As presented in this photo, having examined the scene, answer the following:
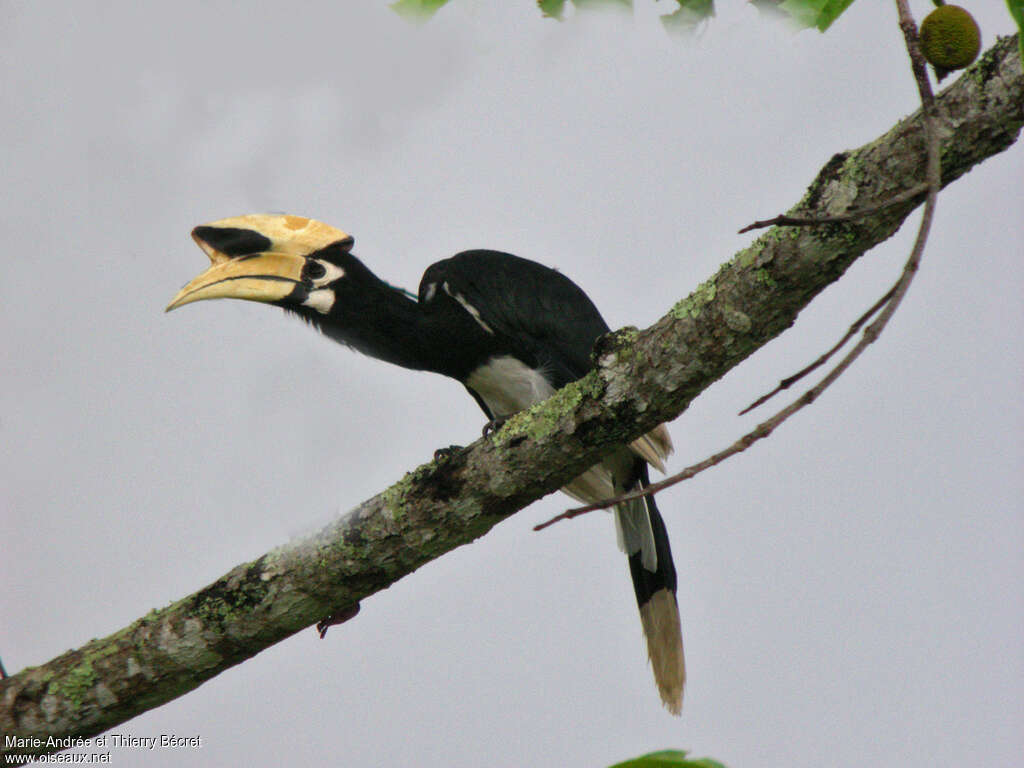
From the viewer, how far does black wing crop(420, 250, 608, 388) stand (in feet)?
12.3

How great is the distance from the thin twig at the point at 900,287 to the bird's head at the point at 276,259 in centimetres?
249

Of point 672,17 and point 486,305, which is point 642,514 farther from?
point 672,17

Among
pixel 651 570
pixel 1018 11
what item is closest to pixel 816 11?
pixel 1018 11

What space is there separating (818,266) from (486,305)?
181 cm

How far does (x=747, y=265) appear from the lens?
7.26ft

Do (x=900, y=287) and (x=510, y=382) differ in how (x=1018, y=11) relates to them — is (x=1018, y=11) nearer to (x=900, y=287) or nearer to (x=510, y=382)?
(x=900, y=287)

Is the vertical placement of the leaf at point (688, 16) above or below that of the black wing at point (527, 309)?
below

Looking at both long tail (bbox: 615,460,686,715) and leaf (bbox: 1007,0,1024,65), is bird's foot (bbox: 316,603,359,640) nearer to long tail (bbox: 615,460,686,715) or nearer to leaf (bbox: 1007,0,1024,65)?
long tail (bbox: 615,460,686,715)

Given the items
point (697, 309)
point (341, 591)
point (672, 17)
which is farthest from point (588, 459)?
point (672, 17)

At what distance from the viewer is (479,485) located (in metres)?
2.63

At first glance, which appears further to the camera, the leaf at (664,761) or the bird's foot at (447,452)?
the bird's foot at (447,452)

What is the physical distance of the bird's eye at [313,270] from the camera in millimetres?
3789

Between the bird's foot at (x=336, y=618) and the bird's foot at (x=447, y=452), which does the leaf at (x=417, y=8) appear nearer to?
the bird's foot at (x=447, y=452)

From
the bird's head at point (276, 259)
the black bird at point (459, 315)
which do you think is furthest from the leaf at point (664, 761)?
the bird's head at point (276, 259)
